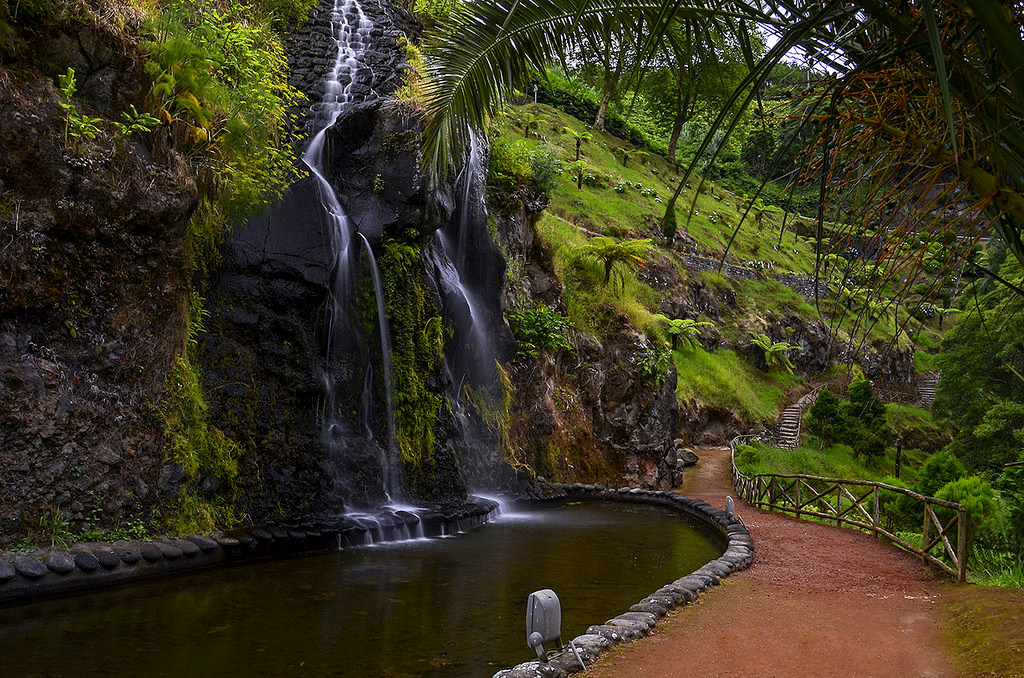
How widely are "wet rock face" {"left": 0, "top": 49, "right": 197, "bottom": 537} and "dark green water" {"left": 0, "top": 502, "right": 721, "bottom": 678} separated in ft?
4.99

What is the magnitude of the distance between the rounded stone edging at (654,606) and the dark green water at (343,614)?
53 centimetres

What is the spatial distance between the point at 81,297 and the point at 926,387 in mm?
54433

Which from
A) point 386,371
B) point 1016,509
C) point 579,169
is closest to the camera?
point 1016,509

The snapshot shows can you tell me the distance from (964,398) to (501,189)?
18435mm

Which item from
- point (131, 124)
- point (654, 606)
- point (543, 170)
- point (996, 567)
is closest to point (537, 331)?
point (543, 170)

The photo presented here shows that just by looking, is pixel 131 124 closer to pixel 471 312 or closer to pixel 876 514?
pixel 471 312

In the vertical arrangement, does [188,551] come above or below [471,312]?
below

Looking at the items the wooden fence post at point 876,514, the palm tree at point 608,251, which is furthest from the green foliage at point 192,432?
the palm tree at point 608,251

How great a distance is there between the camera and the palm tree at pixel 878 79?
8.71 ft

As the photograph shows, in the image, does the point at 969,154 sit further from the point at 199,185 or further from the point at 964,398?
the point at 964,398

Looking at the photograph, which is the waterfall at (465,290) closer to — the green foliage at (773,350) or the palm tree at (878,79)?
the palm tree at (878,79)

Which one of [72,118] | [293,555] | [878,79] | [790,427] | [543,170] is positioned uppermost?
[543,170]

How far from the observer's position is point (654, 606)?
7328 millimetres

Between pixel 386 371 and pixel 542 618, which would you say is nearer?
pixel 542 618
